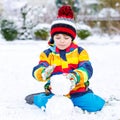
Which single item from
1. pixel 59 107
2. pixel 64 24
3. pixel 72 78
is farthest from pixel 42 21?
pixel 59 107

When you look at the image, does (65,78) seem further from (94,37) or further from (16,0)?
(16,0)

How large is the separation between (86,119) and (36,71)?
0.70 meters

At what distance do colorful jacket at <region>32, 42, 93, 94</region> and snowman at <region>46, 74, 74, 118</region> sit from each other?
0.30 metres

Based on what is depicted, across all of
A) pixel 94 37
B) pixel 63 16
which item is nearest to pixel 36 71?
pixel 63 16

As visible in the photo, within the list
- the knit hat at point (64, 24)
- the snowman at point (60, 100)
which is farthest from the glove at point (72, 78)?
the knit hat at point (64, 24)

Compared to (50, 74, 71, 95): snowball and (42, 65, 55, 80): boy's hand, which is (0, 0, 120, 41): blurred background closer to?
(42, 65, 55, 80): boy's hand

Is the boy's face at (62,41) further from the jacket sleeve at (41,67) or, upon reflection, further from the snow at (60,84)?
A: the snow at (60,84)

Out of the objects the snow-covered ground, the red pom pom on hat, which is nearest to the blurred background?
the snow-covered ground

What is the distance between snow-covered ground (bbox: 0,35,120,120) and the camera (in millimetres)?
4154

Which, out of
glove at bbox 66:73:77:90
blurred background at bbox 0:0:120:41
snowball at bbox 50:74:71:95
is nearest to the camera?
snowball at bbox 50:74:71:95

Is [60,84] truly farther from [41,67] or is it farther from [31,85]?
[31,85]

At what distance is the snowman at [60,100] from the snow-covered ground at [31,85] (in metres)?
0.06

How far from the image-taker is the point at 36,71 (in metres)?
4.36

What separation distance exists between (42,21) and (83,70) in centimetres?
1611
